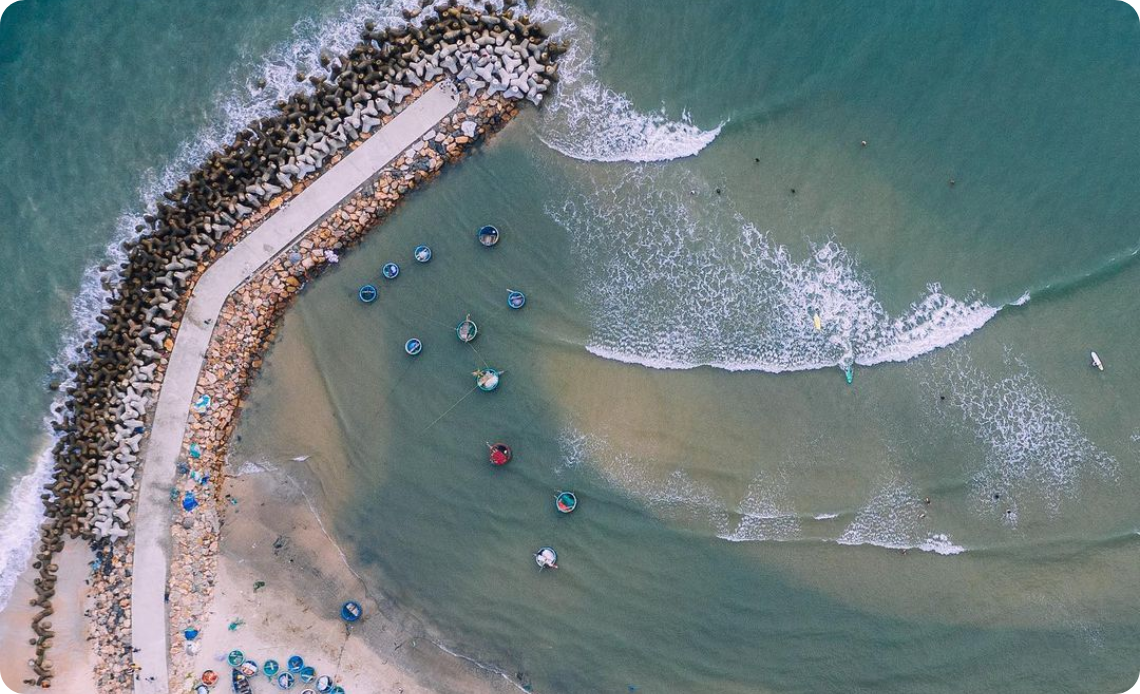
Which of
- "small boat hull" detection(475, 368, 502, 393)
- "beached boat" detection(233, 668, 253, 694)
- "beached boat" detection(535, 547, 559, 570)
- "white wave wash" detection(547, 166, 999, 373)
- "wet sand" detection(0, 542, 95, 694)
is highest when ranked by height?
"white wave wash" detection(547, 166, 999, 373)

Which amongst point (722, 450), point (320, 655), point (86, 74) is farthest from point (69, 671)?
point (722, 450)

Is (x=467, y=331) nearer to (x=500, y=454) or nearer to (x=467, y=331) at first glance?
(x=467, y=331)

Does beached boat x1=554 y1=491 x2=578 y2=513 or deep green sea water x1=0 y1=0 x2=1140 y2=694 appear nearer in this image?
deep green sea water x1=0 y1=0 x2=1140 y2=694

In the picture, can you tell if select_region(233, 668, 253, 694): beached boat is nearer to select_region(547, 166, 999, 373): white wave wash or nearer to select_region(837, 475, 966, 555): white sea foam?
select_region(547, 166, 999, 373): white wave wash

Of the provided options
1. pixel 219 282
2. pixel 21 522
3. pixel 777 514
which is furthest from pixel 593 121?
pixel 21 522

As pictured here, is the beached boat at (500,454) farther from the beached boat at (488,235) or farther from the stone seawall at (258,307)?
the stone seawall at (258,307)

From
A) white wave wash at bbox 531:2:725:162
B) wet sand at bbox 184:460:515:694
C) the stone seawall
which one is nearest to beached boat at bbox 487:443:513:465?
wet sand at bbox 184:460:515:694
